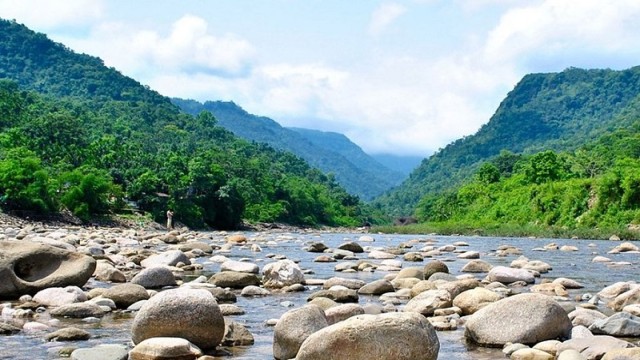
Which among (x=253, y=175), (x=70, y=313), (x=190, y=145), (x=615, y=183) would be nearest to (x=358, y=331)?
(x=70, y=313)

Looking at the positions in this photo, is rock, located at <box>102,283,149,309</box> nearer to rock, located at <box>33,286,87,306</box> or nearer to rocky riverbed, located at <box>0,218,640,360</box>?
rocky riverbed, located at <box>0,218,640,360</box>

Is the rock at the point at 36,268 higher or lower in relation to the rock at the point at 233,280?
higher

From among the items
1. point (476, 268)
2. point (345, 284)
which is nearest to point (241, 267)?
point (345, 284)

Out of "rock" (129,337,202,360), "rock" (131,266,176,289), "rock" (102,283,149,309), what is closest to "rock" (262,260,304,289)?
"rock" (131,266,176,289)

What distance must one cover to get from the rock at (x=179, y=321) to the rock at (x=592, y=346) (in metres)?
4.35

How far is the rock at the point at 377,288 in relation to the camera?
14.6 m

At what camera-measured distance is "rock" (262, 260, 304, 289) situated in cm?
1583

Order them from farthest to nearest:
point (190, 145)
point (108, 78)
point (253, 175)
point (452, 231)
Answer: point (108, 78) < point (190, 145) < point (253, 175) < point (452, 231)

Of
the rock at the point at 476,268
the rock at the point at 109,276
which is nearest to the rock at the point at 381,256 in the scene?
the rock at the point at 476,268

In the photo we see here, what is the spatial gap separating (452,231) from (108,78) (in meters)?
127

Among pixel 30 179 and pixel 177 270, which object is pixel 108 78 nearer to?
pixel 30 179

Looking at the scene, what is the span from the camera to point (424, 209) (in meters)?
132

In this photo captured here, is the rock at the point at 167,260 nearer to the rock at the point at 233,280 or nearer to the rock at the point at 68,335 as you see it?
the rock at the point at 233,280

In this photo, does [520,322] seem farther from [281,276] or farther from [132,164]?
[132,164]
